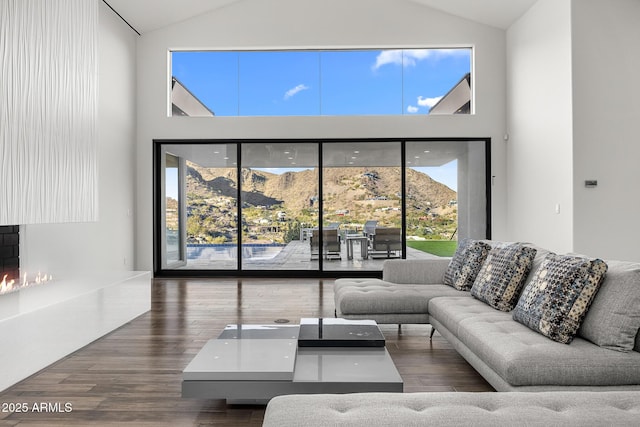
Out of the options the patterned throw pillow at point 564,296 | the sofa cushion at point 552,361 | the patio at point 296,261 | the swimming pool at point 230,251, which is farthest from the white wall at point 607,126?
the swimming pool at point 230,251

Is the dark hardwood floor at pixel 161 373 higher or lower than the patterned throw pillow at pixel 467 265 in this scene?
lower

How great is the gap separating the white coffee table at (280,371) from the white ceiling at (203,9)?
6.08 m

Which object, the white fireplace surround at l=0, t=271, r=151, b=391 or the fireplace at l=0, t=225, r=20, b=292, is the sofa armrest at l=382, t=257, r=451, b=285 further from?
the fireplace at l=0, t=225, r=20, b=292

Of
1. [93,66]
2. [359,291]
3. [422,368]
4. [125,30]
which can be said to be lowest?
[422,368]

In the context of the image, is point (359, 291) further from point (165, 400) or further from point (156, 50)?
point (156, 50)

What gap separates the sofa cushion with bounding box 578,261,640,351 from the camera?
218 centimetres

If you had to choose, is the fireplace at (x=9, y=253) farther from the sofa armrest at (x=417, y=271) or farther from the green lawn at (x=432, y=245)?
the green lawn at (x=432, y=245)

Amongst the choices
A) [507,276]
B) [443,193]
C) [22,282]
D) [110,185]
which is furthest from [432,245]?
[22,282]

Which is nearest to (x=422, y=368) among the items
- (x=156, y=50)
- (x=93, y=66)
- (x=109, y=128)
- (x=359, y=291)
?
(x=359, y=291)

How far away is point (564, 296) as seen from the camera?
239 cm

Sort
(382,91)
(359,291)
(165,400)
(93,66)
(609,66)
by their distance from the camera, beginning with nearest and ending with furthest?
(165,400), (359,291), (93,66), (609,66), (382,91)

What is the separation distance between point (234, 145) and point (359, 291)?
14.7 feet

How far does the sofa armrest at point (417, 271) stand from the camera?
172 inches

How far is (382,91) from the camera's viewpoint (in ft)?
24.5
